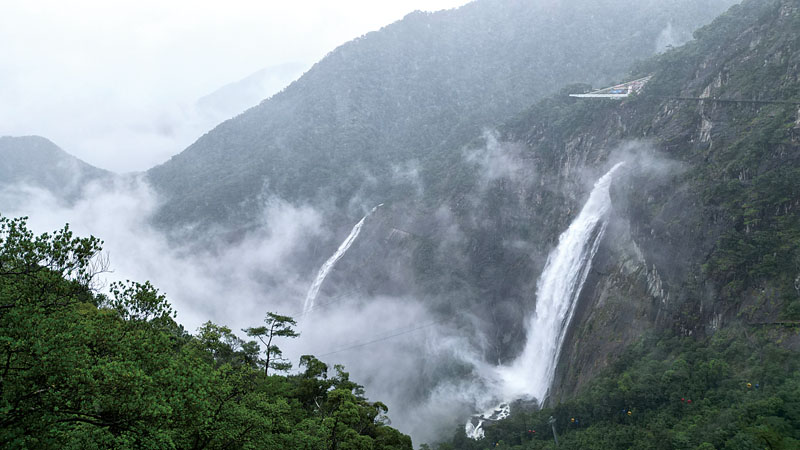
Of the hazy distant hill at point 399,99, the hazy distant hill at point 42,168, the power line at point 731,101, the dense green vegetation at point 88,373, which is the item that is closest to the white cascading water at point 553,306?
the power line at point 731,101

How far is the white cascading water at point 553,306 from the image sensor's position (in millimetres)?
51562

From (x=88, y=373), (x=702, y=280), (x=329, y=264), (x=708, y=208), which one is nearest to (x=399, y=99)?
(x=329, y=264)

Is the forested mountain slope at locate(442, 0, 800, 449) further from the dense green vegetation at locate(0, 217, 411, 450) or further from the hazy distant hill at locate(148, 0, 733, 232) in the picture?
the hazy distant hill at locate(148, 0, 733, 232)

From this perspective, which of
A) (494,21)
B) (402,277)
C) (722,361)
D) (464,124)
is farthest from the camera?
(494,21)

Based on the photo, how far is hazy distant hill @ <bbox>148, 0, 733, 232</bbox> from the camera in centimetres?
11731

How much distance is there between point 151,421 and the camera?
13.4 m

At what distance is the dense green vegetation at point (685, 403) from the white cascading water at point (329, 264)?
53.9 metres

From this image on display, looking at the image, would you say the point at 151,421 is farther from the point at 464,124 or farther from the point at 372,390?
the point at 464,124

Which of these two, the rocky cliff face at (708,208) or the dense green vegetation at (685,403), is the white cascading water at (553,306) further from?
the dense green vegetation at (685,403)

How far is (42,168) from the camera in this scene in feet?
519

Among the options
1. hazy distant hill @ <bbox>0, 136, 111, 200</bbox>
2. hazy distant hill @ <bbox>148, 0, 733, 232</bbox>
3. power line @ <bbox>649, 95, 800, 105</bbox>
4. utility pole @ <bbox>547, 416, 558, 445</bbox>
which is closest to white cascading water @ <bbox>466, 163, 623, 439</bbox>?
power line @ <bbox>649, 95, 800, 105</bbox>

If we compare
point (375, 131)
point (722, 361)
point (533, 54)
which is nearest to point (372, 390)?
point (722, 361)

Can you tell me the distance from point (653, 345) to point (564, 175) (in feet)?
106

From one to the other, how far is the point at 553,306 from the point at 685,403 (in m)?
22.2
